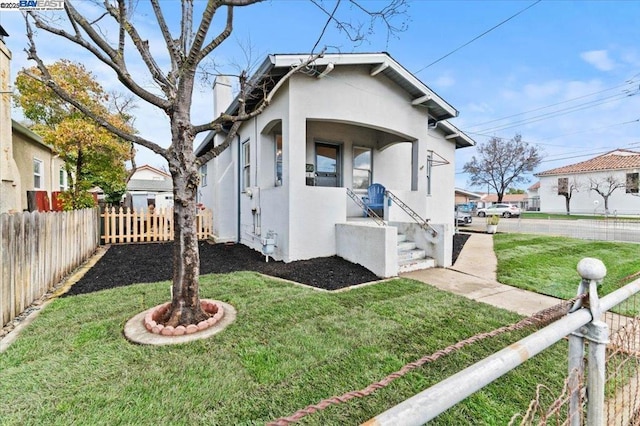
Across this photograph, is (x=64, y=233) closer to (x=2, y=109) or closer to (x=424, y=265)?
(x=2, y=109)

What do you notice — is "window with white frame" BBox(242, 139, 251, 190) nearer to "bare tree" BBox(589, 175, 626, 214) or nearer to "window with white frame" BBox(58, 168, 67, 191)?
"window with white frame" BBox(58, 168, 67, 191)

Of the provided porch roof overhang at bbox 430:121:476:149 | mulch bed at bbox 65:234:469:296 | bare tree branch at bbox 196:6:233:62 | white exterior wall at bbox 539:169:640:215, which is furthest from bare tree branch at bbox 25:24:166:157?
white exterior wall at bbox 539:169:640:215

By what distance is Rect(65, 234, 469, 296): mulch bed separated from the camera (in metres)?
5.78

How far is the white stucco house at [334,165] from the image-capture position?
7.17 metres

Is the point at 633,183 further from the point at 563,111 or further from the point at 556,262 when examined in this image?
the point at 556,262

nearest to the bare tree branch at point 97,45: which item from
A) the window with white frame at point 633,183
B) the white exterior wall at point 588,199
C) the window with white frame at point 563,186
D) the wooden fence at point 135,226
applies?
the wooden fence at point 135,226

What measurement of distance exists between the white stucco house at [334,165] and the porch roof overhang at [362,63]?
30 mm

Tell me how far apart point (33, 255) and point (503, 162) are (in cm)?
4718

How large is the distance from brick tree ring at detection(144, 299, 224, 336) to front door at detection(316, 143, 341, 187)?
245 inches

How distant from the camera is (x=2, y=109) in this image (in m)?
7.45

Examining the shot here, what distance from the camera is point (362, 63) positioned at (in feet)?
25.4

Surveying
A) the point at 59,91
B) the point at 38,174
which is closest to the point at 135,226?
the point at 38,174

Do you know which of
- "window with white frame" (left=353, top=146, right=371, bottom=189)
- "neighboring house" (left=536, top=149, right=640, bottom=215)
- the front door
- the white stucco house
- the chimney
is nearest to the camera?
the white stucco house

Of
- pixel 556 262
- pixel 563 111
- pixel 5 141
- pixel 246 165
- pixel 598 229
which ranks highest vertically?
pixel 563 111
